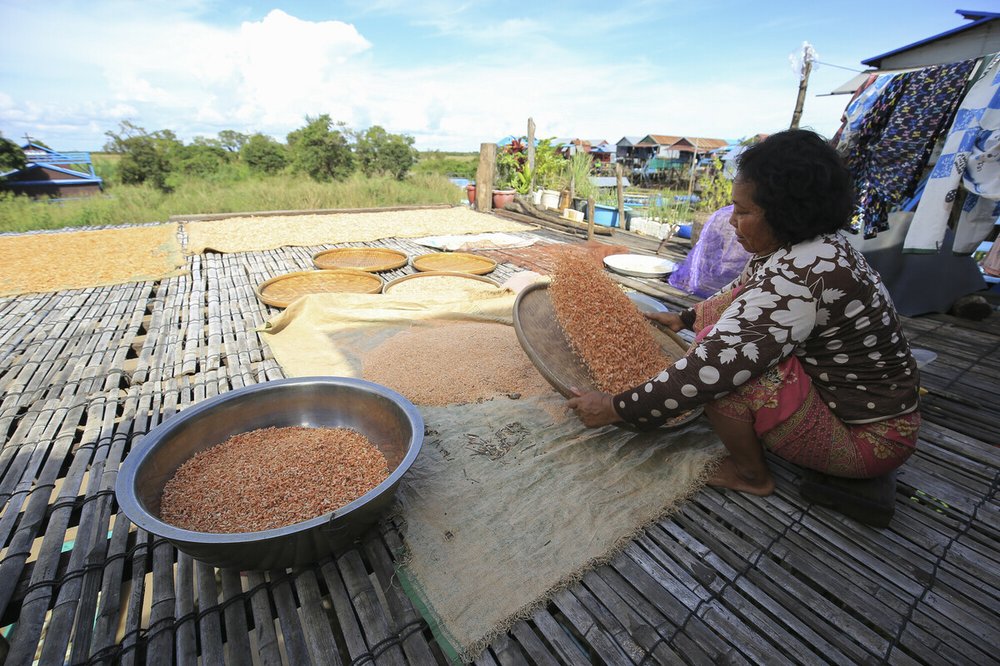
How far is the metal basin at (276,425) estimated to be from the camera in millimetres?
1021

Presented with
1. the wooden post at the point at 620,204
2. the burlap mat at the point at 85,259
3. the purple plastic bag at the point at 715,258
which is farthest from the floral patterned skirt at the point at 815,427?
the wooden post at the point at 620,204

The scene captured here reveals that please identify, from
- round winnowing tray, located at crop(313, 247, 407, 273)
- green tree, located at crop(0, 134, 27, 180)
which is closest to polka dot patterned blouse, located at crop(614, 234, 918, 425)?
round winnowing tray, located at crop(313, 247, 407, 273)

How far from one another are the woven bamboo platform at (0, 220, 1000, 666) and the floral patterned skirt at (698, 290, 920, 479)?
0.24 meters

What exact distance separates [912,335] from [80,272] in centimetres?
623

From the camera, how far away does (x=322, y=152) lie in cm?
1071

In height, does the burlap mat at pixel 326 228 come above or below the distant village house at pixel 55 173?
below

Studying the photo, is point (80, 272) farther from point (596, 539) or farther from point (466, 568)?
point (596, 539)

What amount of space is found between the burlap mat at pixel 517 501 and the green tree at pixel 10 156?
1446cm

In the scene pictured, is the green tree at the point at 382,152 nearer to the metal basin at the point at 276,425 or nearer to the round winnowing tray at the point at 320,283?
the round winnowing tray at the point at 320,283

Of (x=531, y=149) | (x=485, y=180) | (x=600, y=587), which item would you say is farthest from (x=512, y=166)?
(x=600, y=587)

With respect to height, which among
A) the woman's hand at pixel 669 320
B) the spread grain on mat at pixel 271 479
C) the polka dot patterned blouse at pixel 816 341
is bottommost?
the spread grain on mat at pixel 271 479

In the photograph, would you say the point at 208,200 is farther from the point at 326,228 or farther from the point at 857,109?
the point at 857,109

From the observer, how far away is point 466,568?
1.24 m

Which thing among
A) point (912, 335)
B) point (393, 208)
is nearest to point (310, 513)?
point (912, 335)
